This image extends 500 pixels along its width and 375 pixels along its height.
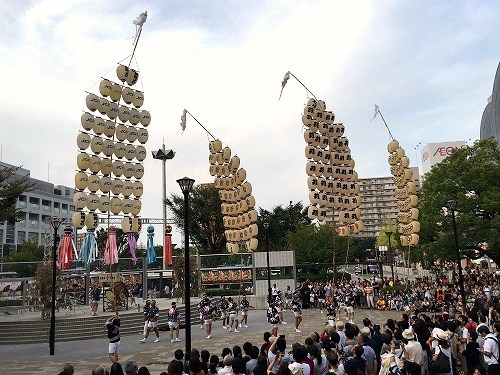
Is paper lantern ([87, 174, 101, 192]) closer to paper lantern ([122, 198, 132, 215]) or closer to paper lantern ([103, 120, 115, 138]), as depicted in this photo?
paper lantern ([122, 198, 132, 215])

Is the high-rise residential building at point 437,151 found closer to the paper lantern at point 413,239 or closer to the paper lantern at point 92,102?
the paper lantern at point 413,239

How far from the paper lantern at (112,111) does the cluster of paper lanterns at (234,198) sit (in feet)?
24.3

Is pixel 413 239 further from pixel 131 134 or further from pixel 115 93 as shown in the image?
pixel 115 93

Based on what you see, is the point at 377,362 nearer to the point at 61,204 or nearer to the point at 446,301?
the point at 446,301

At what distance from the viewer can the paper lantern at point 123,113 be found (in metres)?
29.1

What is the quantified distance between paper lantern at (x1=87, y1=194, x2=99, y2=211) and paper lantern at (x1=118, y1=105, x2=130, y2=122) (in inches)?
227

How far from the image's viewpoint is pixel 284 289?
3155 centimetres

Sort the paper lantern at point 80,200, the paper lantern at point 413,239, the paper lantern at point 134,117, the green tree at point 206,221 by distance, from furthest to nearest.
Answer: the green tree at point 206,221
the paper lantern at point 134,117
the paper lantern at point 413,239
the paper lantern at point 80,200

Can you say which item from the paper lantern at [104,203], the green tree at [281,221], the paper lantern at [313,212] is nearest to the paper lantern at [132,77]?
Result: the paper lantern at [104,203]

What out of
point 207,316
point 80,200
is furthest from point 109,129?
point 207,316

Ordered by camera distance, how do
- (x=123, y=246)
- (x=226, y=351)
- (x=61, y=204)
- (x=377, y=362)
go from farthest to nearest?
(x=61, y=204) < (x=123, y=246) < (x=377, y=362) < (x=226, y=351)

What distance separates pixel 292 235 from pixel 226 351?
4185cm

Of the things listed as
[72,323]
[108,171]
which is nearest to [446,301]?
[72,323]

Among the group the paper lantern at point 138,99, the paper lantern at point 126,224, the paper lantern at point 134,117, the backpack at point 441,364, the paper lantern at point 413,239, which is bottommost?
the backpack at point 441,364
